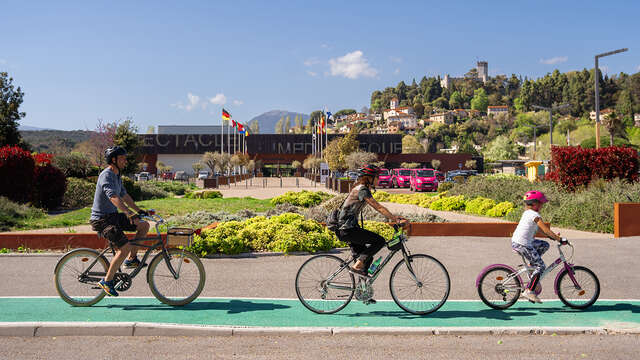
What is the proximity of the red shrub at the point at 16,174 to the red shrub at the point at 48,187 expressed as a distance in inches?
23.0

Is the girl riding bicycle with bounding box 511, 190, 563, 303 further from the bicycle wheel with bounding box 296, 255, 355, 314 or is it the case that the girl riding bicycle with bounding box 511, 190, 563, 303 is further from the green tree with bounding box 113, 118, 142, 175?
the green tree with bounding box 113, 118, 142, 175

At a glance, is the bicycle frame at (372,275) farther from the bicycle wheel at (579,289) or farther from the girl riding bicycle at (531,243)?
the bicycle wheel at (579,289)

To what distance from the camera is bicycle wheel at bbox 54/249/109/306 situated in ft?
20.0

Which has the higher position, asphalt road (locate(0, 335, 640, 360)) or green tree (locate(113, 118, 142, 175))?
green tree (locate(113, 118, 142, 175))

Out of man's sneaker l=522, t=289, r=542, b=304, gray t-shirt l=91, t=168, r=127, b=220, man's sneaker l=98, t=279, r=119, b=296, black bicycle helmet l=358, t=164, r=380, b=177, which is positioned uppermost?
black bicycle helmet l=358, t=164, r=380, b=177

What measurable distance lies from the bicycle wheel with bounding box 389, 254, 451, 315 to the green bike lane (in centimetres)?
13

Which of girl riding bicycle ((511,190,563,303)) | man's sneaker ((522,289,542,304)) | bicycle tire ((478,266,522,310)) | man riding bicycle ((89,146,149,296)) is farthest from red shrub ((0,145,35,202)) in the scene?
man's sneaker ((522,289,542,304))

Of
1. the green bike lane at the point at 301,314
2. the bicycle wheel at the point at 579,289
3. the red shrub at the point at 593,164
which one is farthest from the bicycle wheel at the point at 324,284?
the red shrub at the point at 593,164

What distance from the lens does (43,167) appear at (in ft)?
63.5

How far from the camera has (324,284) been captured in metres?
5.91

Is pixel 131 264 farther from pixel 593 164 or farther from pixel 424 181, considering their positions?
pixel 424 181

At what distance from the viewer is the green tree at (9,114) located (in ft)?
149

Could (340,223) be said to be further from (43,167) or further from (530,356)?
(43,167)

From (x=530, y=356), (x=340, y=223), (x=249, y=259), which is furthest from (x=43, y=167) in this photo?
(x=530, y=356)
